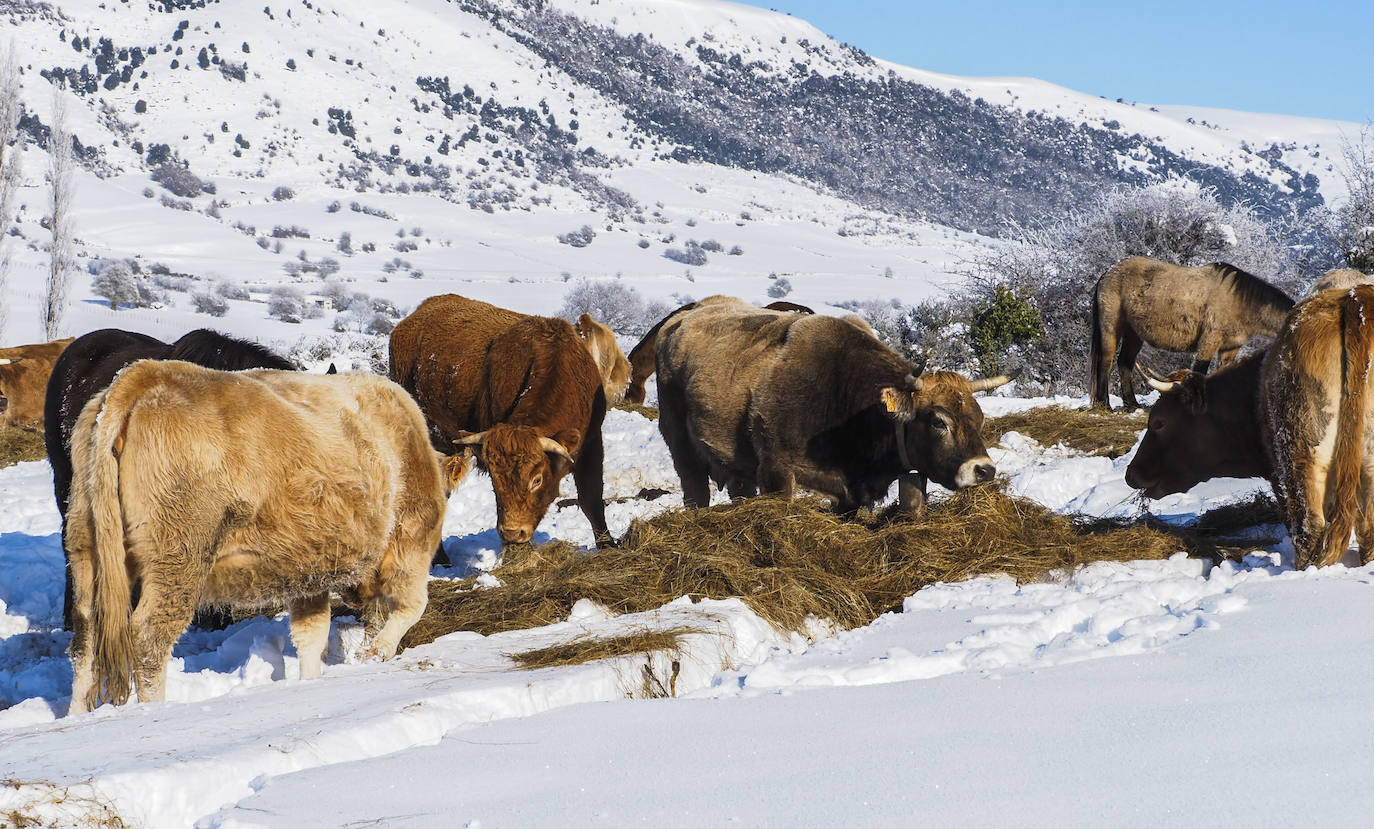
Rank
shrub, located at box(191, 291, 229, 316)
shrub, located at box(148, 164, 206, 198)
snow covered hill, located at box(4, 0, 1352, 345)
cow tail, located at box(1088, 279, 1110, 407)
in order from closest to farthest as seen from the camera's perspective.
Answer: cow tail, located at box(1088, 279, 1110, 407), shrub, located at box(191, 291, 229, 316), snow covered hill, located at box(4, 0, 1352, 345), shrub, located at box(148, 164, 206, 198)

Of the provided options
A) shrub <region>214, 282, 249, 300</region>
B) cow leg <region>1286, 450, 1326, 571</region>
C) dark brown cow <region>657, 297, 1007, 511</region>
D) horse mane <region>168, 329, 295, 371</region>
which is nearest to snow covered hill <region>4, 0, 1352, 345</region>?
shrub <region>214, 282, 249, 300</region>

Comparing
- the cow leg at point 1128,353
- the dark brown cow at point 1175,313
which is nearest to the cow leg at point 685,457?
the dark brown cow at point 1175,313

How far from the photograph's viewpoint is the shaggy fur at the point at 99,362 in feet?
25.4

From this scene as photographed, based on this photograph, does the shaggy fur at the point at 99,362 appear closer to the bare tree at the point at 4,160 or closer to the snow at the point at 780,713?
the snow at the point at 780,713

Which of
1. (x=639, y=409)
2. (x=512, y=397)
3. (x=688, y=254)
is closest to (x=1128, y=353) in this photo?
(x=639, y=409)

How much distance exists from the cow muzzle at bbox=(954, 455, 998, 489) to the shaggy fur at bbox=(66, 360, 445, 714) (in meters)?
3.53

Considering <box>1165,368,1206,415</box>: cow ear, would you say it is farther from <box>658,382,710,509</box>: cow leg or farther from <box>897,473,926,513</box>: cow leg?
<box>658,382,710,509</box>: cow leg

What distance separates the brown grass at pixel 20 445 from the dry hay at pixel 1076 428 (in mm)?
11822

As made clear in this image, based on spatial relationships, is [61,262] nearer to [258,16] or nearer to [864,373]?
[864,373]

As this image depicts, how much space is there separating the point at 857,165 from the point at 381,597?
12445 cm

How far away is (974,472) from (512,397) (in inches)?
135

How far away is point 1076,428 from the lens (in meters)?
12.0

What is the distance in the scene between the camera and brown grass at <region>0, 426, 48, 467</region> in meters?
14.8

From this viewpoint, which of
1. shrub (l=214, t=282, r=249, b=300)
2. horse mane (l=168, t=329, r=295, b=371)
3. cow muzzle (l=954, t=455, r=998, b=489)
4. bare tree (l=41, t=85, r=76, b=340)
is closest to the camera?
cow muzzle (l=954, t=455, r=998, b=489)
